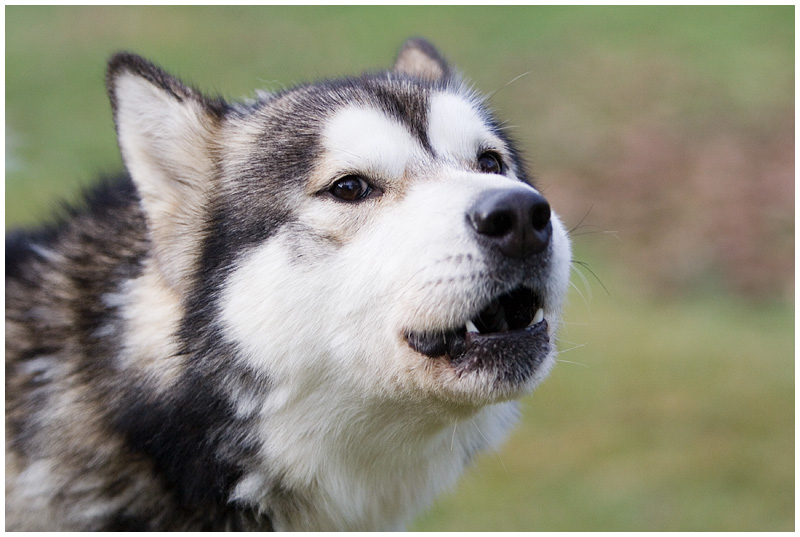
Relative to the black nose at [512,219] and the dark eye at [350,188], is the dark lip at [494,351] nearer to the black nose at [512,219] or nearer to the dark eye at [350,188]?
the black nose at [512,219]

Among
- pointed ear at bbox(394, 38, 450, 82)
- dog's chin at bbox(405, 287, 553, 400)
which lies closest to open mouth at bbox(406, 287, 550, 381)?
dog's chin at bbox(405, 287, 553, 400)

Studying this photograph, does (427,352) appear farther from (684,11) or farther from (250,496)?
(684,11)

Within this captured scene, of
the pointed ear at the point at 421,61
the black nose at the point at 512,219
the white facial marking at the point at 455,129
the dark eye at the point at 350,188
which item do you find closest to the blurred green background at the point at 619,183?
the pointed ear at the point at 421,61

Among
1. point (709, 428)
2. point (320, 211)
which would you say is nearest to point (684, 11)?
point (709, 428)

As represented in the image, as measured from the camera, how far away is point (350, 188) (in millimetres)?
3516

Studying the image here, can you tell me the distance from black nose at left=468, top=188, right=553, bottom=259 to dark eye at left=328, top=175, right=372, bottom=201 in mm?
590

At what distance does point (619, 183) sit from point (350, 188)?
32.3 ft

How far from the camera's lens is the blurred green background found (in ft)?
26.0

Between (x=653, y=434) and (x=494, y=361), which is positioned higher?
(x=494, y=361)

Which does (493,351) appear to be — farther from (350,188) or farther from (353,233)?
(350,188)

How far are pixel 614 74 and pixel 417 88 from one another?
9.72 metres

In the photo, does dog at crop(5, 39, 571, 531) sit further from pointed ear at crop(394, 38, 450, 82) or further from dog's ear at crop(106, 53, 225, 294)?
pointed ear at crop(394, 38, 450, 82)

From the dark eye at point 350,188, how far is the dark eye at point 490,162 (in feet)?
2.09

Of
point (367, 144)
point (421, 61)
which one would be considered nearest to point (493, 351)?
point (367, 144)
